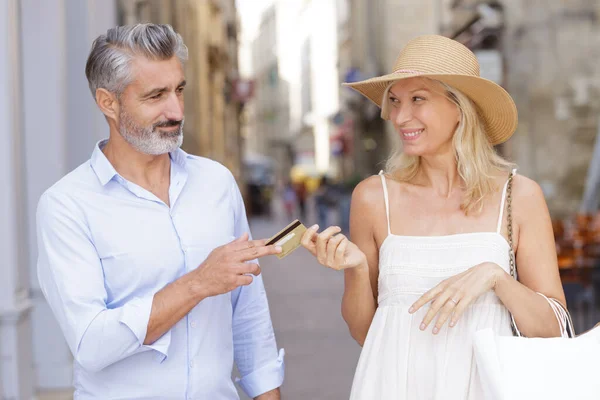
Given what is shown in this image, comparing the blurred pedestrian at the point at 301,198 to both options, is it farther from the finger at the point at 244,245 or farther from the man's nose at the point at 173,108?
the finger at the point at 244,245

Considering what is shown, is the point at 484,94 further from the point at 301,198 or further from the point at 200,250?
the point at 301,198

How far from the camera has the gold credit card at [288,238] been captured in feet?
7.57

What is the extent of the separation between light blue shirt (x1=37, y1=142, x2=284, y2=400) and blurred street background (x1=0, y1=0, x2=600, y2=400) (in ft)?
3.50

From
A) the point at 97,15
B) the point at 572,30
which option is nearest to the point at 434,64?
the point at 97,15

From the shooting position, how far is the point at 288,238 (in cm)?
234

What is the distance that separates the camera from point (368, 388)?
266 centimetres

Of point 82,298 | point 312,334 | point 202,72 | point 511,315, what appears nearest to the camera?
point 82,298

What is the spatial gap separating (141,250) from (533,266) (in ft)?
3.74

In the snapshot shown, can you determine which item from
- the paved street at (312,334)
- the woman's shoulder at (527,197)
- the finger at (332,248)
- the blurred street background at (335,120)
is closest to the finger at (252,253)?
the finger at (332,248)

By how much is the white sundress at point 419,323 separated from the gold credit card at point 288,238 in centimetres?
45

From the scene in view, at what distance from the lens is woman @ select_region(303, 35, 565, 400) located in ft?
8.39

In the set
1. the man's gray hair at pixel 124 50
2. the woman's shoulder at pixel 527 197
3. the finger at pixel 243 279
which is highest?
the man's gray hair at pixel 124 50

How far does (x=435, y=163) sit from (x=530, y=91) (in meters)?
13.3

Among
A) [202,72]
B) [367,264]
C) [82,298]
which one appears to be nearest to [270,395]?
[367,264]
